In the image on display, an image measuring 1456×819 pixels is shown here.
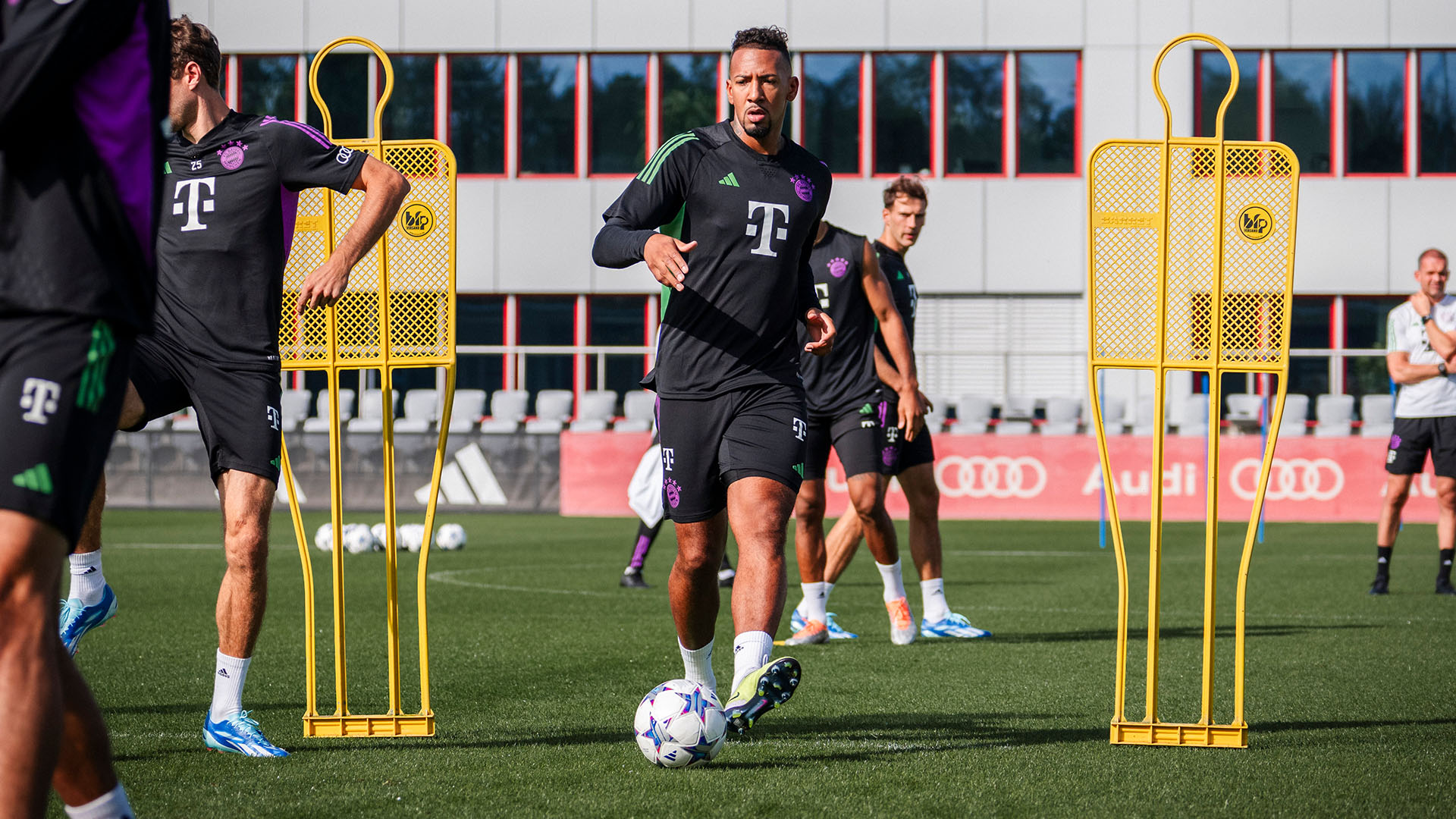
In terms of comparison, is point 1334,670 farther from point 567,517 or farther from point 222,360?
point 567,517

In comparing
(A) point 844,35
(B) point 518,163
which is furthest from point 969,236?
(B) point 518,163

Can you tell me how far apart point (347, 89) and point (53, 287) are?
88.2 ft

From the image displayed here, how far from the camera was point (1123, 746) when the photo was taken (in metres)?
5.19

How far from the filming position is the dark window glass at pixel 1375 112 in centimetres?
2714

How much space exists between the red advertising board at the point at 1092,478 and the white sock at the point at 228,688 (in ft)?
46.7

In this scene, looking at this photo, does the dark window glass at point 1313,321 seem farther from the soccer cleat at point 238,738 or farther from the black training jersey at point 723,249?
the soccer cleat at point 238,738

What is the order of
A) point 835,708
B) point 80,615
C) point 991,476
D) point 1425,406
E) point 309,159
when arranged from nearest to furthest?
point 309,159
point 80,615
point 835,708
point 1425,406
point 991,476

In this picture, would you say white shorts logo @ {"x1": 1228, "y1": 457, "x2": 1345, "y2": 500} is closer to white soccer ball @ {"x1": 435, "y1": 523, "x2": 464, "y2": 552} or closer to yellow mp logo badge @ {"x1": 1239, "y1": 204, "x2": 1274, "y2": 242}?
white soccer ball @ {"x1": 435, "y1": 523, "x2": 464, "y2": 552}

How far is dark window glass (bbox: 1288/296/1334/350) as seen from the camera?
2725cm

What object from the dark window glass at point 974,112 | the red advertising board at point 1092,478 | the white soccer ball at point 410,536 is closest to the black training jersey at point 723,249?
the white soccer ball at point 410,536

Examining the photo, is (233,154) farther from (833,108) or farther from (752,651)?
(833,108)

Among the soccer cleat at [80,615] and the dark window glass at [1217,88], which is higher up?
the dark window glass at [1217,88]

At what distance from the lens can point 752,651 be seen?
493 cm

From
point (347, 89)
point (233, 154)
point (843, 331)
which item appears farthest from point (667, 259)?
point (347, 89)
